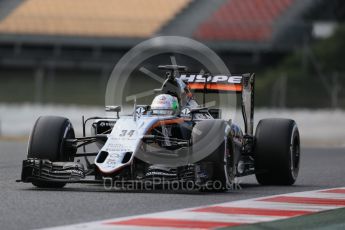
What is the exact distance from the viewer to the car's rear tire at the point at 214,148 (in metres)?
10.9

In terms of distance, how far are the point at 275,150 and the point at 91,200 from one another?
3.17 meters

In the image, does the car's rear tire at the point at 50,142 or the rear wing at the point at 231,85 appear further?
the rear wing at the point at 231,85

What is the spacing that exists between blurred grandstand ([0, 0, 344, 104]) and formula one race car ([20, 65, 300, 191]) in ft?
65.9

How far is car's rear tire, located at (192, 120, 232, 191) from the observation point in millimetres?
10925

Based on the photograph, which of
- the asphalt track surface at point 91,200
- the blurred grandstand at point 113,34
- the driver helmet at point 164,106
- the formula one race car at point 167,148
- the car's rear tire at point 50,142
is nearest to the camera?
the asphalt track surface at point 91,200

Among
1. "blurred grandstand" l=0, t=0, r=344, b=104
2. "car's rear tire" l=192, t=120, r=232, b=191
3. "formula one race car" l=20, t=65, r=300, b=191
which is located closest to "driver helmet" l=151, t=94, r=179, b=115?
"formula one race car" l=20, t=65, r=300, b=191

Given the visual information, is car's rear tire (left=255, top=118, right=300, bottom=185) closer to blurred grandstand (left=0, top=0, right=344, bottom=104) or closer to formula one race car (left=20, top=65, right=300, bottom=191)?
formula one race car (left=20, top=65, right=300, bottom=191)

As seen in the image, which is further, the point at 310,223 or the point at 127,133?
the point at 127,133

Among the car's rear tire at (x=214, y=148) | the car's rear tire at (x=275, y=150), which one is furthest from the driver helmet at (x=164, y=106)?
the car's rear tire at (x=275, y=150)

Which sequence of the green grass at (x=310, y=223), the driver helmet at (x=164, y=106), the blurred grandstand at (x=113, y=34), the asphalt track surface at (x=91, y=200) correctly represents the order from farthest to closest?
the blurred grandstand at (x=113, y=34), the driver helmet at (x=164, y=106), the asphalt track surface at (x=91, y=200), the green grass at (x=310, y=223)

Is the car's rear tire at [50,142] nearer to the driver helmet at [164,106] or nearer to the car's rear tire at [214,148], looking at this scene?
the driver helmet at [164,106]

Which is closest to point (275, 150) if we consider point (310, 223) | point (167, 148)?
point (167, 148)

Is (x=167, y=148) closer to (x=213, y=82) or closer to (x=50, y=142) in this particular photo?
(x=50, y=142)

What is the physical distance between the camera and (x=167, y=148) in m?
11.3
